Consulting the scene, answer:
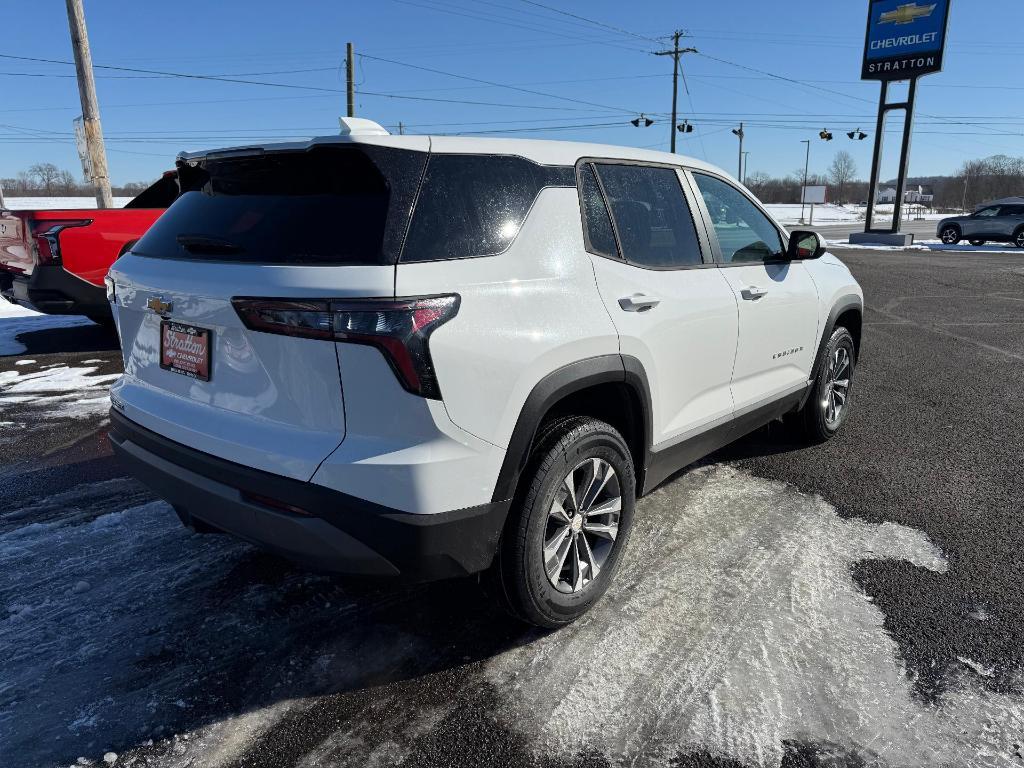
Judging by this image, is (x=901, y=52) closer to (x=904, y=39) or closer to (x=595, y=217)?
(x=904, y=39)

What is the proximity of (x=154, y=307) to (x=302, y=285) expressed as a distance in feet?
2.56

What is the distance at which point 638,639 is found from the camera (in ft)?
8.97

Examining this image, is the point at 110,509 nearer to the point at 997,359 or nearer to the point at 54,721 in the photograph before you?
the point at 54,721

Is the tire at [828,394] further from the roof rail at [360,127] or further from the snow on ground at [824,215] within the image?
the snow on ground at [824,215]

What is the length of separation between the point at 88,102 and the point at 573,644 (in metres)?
13.6

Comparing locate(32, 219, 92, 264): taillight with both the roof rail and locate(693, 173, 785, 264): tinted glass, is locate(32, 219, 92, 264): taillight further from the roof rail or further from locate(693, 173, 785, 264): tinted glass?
locate(693, 173, 785, 264): tinted glass

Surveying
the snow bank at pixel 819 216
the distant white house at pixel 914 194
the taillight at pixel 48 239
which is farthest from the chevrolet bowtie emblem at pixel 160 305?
the distant white house at pixel 914 194

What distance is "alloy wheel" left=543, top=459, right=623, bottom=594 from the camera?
2.68m

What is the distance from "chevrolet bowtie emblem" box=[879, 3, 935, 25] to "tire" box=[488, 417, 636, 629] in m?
33.5

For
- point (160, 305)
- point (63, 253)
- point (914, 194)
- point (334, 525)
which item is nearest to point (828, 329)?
point (334, 525)

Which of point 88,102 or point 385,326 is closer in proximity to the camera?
point 385,326

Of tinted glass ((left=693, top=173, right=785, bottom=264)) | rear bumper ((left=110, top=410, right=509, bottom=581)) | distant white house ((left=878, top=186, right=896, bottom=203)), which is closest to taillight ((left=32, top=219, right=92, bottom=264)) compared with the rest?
rear bumper ((left=110, top=410, right=509, bottom=581))

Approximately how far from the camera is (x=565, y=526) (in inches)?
107

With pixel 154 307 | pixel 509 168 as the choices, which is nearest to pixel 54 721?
pixel 154 307
